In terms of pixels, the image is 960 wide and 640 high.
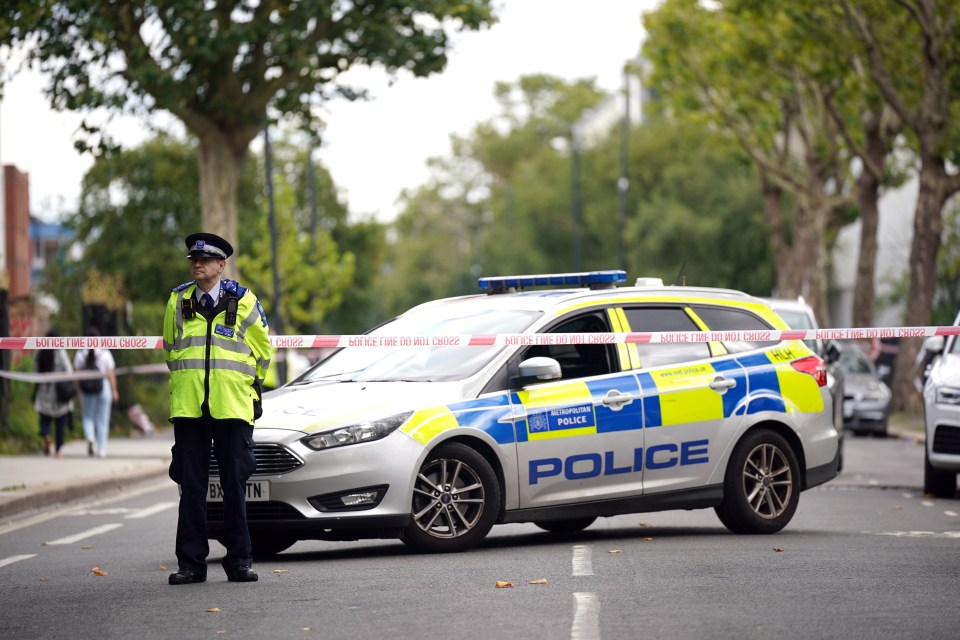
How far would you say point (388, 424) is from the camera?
394 inches

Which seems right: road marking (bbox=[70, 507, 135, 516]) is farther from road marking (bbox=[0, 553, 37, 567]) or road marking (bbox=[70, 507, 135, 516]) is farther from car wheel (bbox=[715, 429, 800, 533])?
car wheel (bbox=[715, 429, 800, 533])

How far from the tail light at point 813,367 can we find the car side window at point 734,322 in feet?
0.77

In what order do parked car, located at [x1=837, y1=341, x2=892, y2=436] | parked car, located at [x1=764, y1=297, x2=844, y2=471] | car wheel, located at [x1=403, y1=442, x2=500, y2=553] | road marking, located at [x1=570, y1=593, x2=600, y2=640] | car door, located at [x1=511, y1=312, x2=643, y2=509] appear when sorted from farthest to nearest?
parked car, located at [x1=837, y1=341, x2=892, y2=436] < parked car, located at [x1=764, y1=297, x2=844, y2=471] < car door, located at [x1=511, y1=312, x2=643, y2=509] < car wheel, located at [x1=403, y1=442, x2=500, y2=553] < road marking, located at [x1=570, y1=593, x2=600, y2=640]

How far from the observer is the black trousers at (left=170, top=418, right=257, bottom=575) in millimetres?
9141

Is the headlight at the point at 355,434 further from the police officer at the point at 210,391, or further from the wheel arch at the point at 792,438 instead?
the wheel arch at the point at 792,438

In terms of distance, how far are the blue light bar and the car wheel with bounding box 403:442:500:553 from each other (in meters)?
1.81

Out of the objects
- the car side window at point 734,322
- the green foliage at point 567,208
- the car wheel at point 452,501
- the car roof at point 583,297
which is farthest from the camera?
the green foliage at point 567,208

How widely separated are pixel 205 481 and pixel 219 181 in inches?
794

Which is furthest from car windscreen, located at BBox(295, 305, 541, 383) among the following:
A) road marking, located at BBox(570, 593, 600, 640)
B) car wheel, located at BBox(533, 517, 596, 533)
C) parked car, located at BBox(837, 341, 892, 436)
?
parked car, located at BBox(837, 341, 892, 436)

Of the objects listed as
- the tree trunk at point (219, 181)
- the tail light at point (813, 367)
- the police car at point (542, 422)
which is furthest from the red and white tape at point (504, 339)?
the tree trunk at point (219, 181)

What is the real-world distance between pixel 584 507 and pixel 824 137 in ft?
112

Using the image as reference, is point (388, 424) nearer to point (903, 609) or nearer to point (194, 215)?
point (903, 609)

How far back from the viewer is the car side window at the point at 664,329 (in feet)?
37.6

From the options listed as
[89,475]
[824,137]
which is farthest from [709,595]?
[824,137]
